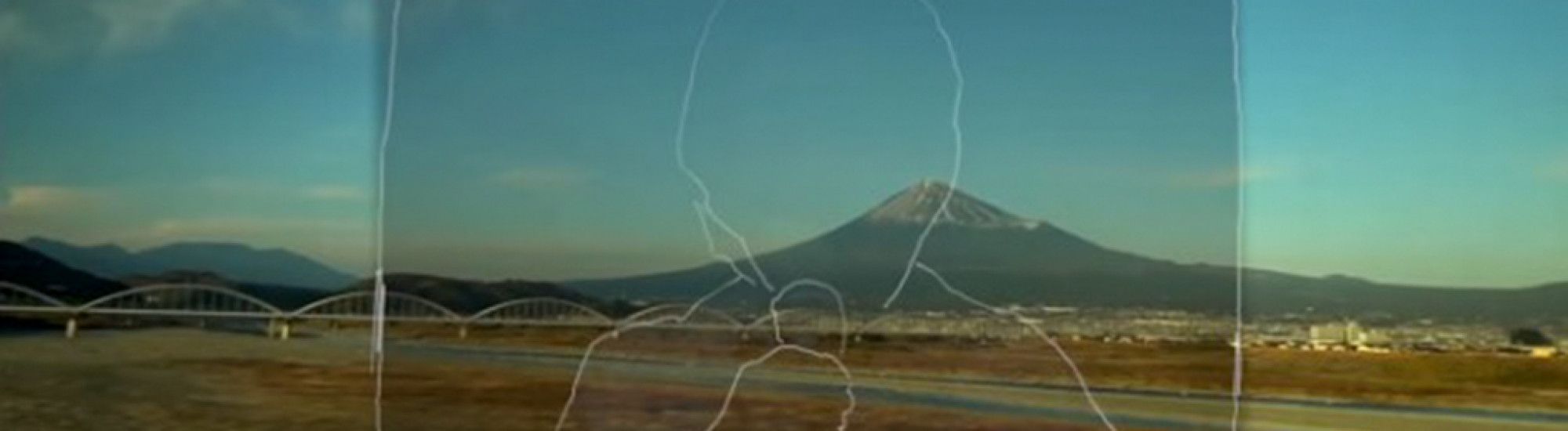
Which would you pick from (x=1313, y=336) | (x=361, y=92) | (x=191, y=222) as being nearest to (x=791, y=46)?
(x=361, y=92)

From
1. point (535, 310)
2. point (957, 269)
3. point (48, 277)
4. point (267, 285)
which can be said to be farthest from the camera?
point (48, 277)

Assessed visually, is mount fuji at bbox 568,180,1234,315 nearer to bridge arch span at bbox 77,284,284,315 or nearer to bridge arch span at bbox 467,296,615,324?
bridge arch span at bbox 467,296,615,324

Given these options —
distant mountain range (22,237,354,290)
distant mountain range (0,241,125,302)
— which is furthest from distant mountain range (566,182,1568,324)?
distant mountain range (0,241,125,302)

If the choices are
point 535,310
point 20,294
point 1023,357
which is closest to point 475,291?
point 535,310

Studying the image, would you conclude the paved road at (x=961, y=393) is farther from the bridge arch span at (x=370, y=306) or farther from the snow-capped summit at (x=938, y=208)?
the snow-capped summit at (x=938, y=208)

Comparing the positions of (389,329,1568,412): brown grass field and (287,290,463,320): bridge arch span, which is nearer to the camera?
(389,329,1568,412): brown grass field

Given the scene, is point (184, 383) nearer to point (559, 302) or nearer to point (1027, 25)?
point (559, 302)

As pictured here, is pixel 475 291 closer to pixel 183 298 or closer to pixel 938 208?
pixel 183 298
